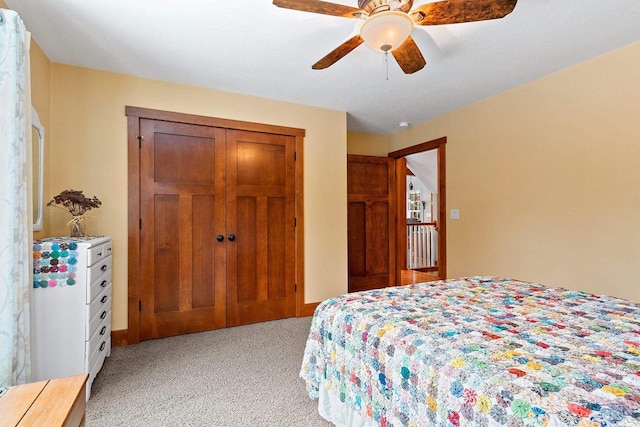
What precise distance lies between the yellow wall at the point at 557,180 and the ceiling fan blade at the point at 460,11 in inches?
61.8

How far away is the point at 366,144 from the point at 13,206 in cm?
406

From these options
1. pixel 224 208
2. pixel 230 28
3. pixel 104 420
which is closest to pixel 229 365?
pixel 104 420

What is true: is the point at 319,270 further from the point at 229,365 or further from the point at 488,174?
the point at 488,174

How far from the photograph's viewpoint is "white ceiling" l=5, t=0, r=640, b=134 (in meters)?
1.88

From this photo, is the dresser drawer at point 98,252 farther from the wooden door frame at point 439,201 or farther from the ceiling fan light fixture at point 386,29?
the wooden door frame at point 439,201

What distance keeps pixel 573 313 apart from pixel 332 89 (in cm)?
260

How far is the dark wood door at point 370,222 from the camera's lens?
441cm

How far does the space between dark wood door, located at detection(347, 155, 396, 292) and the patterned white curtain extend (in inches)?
136

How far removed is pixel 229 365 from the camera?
89.7 inches

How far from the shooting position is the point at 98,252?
2.08m

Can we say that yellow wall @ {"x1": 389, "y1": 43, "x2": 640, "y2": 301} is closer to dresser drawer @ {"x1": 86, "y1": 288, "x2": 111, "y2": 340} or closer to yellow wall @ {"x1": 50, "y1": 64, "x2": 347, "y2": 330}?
yellow wall @ {"x1": 50, "y1": 64, "x2": 347, "y2": 330}

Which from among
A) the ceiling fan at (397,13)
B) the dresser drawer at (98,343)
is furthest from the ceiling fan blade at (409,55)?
the dresser drawer at (98,343)

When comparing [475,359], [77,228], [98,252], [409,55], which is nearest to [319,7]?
[409,55]

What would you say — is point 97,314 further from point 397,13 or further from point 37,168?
point 397,13
